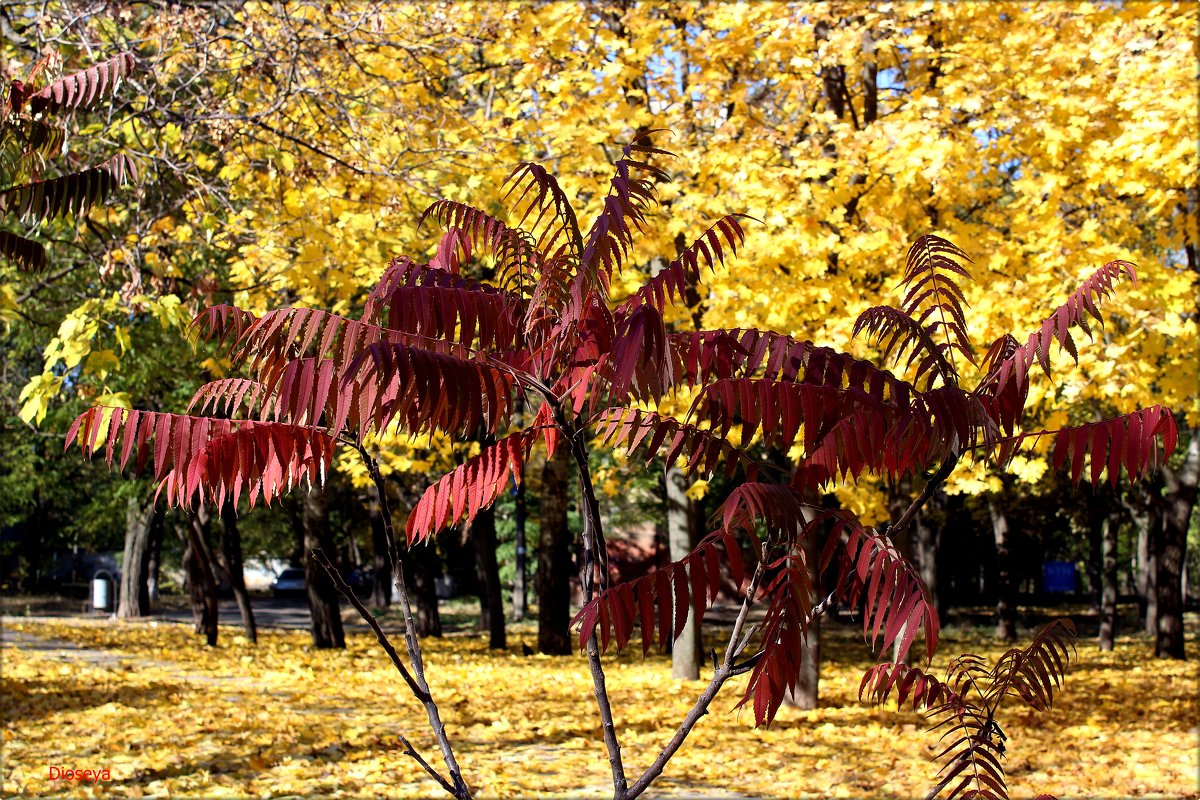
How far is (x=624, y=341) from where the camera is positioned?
2262 millimetres

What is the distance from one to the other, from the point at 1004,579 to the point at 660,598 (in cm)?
2266

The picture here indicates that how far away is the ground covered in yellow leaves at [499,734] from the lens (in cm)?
750

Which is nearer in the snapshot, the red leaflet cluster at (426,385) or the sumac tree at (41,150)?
the red leaflet cluster at (426,385)

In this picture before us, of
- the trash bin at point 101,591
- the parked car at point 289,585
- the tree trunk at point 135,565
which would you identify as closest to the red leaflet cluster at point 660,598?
the tree trunk at point 135,565

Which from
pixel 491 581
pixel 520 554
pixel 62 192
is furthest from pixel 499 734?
pixel 520 554

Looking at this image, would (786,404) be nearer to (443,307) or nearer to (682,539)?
(443,307)

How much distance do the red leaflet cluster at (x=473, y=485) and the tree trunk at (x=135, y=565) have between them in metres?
23.0

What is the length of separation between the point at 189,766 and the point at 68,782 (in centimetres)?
86

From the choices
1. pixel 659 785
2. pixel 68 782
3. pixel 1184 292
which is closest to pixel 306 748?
pixel 68 782

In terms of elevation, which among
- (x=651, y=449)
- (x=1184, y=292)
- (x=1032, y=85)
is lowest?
(x=651, y=449)

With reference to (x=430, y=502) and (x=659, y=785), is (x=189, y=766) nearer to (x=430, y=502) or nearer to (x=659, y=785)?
(x=659, y=785)

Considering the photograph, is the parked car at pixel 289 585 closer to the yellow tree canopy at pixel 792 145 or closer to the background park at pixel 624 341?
the background park at pixel 624 341

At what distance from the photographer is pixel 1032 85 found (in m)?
9.66

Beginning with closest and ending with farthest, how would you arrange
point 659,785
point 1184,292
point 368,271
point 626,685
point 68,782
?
point 68,782 < point 659,785 < point 1184,292 < point 368,271 < point 626,685
